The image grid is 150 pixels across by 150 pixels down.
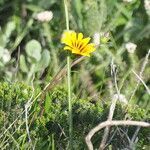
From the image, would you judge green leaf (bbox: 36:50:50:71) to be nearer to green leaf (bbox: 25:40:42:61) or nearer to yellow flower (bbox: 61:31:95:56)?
green leaf (bbox: 25:40:42:61)

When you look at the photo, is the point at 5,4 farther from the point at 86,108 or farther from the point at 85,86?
the point at 86,108

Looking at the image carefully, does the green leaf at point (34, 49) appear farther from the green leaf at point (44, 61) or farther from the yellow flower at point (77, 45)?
the yellow flower at point (77, 45)

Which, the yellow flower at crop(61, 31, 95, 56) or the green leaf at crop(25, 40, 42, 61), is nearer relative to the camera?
the yellow flower at crop(61, 31, 95, 56)

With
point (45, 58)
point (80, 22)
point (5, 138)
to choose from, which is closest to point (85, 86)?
point (45, 58)

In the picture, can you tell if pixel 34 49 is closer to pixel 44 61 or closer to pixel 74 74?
pixel 44 61

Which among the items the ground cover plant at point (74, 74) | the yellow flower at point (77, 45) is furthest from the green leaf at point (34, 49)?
the yellow flower at point (77, 45)

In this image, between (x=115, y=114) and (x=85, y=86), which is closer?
(x=115, y=114)

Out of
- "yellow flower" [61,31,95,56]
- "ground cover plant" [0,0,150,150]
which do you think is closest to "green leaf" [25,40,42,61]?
"ground cover plant" [0,0,150,150]

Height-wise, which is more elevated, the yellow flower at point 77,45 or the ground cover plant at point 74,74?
the yellow flower at point 77,45
